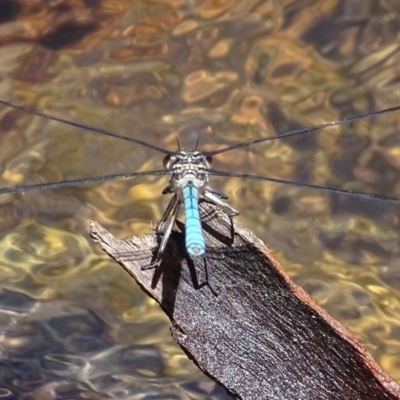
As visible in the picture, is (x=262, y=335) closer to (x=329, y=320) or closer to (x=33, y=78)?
(x=329, y=320)

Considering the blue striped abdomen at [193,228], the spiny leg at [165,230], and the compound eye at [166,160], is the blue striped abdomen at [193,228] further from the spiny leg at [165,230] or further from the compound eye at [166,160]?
the compound eye at [166,160]

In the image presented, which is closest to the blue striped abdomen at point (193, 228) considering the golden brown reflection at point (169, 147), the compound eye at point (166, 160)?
the compound eye at point (166, 160)

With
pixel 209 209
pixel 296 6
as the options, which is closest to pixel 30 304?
pixel 209 209

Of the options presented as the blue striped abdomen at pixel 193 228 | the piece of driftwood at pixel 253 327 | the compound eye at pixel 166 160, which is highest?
the compound eye at pixel 166 160

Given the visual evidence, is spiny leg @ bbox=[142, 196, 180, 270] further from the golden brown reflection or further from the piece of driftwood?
the golden brown reflection

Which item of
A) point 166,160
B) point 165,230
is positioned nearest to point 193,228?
point 165,230

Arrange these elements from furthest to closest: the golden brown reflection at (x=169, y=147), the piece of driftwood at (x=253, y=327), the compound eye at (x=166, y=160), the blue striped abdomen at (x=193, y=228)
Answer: the golden brown reflection at (x=169, y=147), the compound eye at (x=166, y=160), the blue striped abdomen at (x=193, y=228), the piece of driftwood at (x=253, y=327)

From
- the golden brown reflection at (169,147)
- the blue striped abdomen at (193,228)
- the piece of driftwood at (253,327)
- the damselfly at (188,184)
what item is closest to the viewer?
the piece of driftwood at (253,327)

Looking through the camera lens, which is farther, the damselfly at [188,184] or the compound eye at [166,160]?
the compound eye at [166,160]
